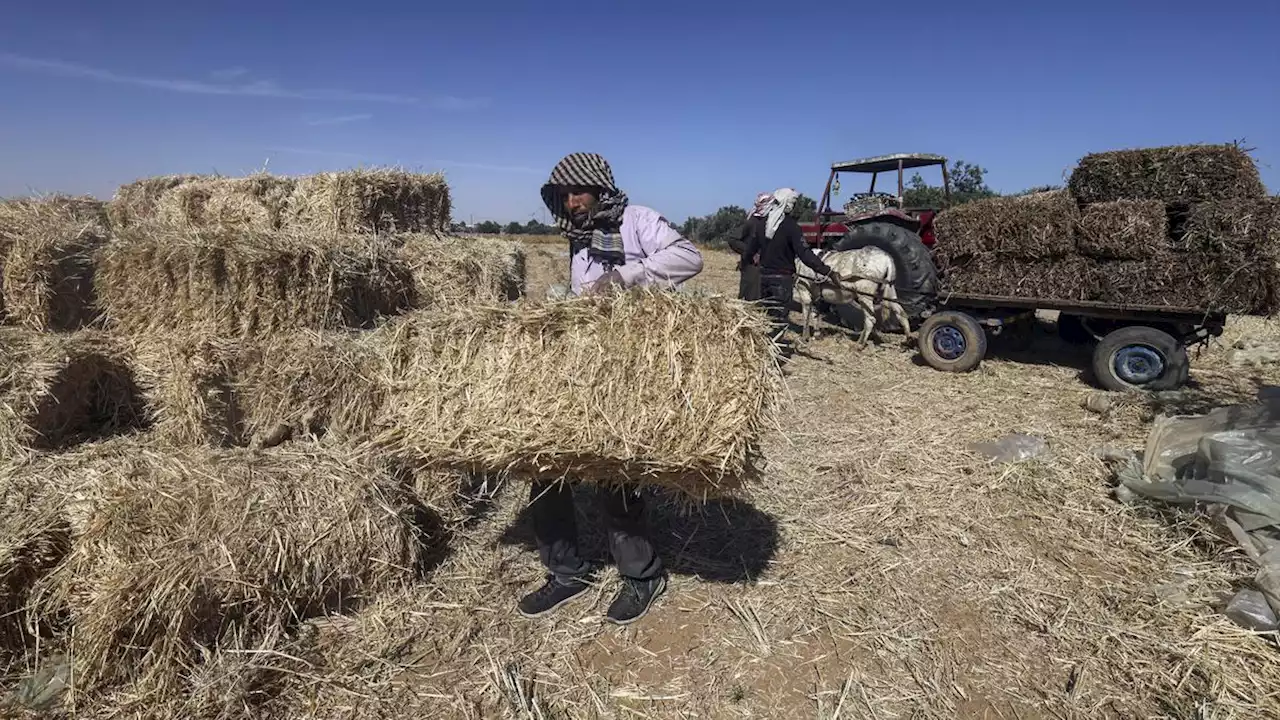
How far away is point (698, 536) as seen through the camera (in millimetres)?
4090

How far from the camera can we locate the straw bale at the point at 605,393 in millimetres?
2558

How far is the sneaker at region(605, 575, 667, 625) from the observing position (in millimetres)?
3213

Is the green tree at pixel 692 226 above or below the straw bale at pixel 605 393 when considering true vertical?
above

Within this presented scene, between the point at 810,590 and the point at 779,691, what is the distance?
0.81 m

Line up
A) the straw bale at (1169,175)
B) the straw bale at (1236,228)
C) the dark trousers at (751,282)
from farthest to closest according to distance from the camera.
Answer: the dark trousers at (751,282) < the straw bale at (1169,175) < the straw bale at (1236,228)

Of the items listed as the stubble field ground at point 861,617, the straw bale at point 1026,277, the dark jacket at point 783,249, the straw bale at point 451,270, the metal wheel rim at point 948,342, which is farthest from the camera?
the dark jacket at point 783,249

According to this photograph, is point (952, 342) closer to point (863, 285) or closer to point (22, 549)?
point (863, 285)

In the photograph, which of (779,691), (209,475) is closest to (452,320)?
(209,475)

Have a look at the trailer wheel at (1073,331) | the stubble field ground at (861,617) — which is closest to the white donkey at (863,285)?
the trailer wheel at (1073,331)

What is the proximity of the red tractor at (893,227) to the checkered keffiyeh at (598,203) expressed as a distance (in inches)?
224

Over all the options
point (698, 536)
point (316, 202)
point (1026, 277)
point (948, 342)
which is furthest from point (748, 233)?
point (698, 536)

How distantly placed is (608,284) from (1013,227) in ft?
20.3

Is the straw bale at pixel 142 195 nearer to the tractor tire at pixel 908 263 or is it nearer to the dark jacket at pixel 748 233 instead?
the dark jacket at pixel 748 233

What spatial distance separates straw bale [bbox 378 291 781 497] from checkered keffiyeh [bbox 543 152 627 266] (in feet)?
1.90
